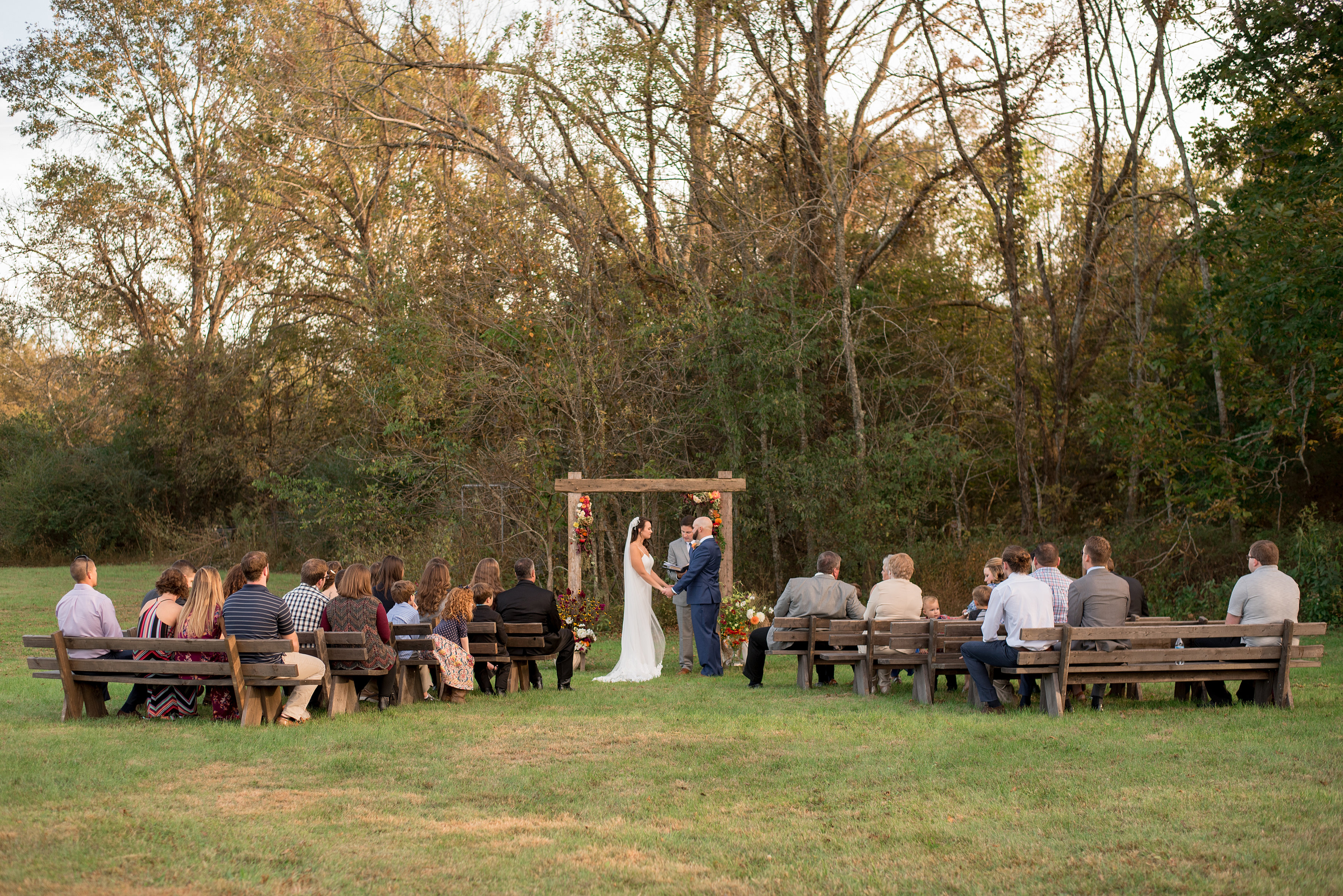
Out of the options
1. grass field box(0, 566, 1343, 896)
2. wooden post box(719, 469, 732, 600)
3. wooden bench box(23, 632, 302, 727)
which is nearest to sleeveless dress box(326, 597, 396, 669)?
grass field box(0, 566, 1343, 896)

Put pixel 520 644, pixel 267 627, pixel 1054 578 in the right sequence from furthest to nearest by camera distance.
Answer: pixel 520 644
pixel 1054 578
pixel 267 627

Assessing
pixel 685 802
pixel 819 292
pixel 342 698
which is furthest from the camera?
pixel 819 292

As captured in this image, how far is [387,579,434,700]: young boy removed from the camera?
11344 millimetres

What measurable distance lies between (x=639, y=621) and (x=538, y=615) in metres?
1.55

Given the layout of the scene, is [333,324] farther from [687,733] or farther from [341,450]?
[687,733]

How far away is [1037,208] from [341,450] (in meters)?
14.1

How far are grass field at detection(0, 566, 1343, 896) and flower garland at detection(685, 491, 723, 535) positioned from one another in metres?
5.13

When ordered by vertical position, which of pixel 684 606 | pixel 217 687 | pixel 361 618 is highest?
pixel 361 618

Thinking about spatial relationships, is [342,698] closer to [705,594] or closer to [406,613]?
[406,613]

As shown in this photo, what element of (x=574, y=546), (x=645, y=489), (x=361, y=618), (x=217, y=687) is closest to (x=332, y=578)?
(x=361, y=618)

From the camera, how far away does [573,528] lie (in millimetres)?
15750

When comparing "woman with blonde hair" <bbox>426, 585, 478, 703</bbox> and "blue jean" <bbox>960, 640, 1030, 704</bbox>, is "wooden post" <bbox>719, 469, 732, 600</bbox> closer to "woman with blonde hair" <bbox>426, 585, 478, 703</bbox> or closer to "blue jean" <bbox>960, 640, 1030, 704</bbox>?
"woman with blonde hair" <bbox>426, 585, 478, 703</bbox>

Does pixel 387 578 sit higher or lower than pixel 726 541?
lower

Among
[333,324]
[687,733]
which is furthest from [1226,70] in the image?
[333,324]
